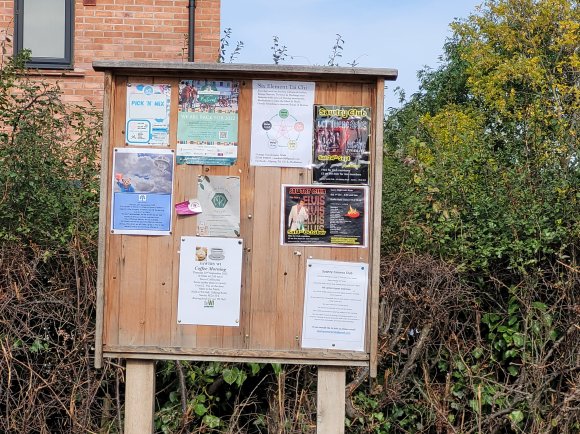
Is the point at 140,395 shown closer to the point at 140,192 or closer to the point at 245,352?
the point at 245,352

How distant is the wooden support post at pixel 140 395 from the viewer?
15.4ft

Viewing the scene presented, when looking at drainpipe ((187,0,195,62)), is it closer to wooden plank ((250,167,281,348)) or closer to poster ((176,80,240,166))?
poster ((176,80,240,166))

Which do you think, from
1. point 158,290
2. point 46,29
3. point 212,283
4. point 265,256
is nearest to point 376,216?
point 265,256

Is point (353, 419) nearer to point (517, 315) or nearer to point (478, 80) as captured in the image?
point (517, 315)

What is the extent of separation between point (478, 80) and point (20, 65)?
86.0 feet

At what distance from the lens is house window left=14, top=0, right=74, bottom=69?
11.3 meters

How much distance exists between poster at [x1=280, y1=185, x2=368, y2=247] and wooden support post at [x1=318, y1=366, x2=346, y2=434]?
70 cm

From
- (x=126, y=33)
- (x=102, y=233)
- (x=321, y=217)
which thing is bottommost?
(x=102, y=233)

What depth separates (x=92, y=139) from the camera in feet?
20.9

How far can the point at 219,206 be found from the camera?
4.60 metres

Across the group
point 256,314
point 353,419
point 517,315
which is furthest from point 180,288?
point 517,315

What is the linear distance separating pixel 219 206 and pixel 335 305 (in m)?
0.80

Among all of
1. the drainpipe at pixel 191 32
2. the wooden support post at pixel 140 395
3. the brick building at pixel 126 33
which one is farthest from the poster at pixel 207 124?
the brick building at pixel 126 33

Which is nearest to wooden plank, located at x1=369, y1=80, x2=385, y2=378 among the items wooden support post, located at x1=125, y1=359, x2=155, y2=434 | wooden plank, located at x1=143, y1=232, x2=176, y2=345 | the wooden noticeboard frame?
the wooden noticeboard frame
